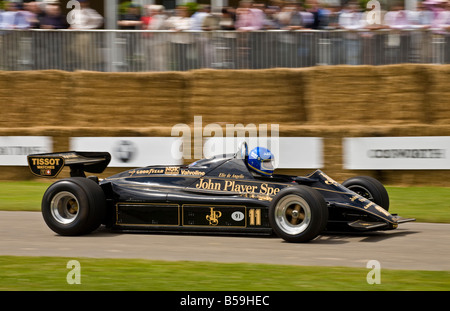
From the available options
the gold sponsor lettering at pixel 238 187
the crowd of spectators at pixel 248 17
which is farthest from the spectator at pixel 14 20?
the gold sponsor lettering at pixel 238 187

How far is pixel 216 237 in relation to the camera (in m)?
8.87

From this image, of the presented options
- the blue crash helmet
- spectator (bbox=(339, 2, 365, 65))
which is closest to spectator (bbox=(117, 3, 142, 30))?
spectator (bbox=(339, 2, 365, 65))

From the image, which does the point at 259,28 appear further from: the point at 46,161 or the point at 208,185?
the point at 46,161

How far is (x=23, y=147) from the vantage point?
14648 millimetres

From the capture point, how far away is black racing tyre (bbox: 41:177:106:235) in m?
8.86

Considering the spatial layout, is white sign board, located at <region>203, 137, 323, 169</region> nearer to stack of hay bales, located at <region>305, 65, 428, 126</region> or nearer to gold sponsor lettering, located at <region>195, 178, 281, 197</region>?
stack of hay bales, located at <region>305, 65, 428, 126</region>

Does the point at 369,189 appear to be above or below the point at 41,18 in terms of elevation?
below

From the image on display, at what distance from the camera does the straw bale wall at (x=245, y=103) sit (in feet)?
44.3

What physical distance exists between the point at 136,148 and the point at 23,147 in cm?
227

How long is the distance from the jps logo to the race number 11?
35 cm

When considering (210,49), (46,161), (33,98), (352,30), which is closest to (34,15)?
(33,98)

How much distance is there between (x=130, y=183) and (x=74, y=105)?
6242mm
